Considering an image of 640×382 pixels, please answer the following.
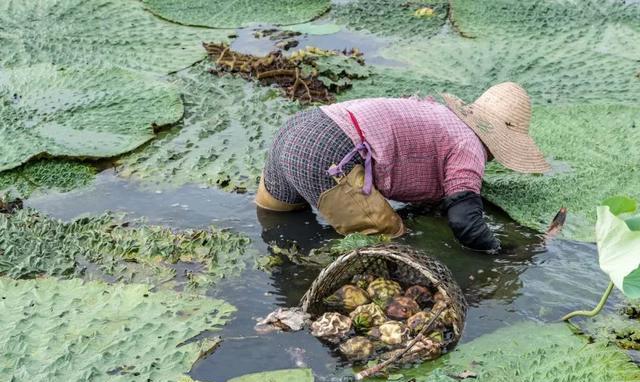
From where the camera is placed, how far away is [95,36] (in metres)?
5.28

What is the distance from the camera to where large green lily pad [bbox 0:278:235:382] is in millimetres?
2516

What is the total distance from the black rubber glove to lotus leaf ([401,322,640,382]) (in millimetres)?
511

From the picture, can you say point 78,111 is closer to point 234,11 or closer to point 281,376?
point 234,11

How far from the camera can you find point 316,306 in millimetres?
2828

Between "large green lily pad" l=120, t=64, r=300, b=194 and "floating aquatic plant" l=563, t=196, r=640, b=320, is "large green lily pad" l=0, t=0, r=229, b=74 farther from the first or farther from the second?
"floating aquatic plant" l=563, t=196, r=640, b=320

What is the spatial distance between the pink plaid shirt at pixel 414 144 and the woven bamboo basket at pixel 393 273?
389 mm

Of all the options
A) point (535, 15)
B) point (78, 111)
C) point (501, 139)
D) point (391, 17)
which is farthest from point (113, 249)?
point (535, 15)

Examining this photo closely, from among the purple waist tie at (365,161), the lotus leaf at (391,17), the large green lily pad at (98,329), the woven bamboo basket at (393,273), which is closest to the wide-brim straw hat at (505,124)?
the purple waist tie at (365,161)

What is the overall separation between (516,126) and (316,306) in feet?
3.82

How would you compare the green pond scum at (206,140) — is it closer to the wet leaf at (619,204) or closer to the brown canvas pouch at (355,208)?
the brown canvas pouch at (355,208)

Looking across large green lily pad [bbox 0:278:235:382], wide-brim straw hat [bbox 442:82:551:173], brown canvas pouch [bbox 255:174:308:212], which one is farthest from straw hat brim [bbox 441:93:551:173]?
large green lily pad [bbox 0:278:235:382]

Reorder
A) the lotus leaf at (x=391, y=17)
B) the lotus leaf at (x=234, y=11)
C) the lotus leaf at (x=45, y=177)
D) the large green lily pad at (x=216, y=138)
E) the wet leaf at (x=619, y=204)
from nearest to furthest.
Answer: the wet leaf at (x=619, y=204), the lotus leaf at (x=45, y=177), the large green lily pad at (x=216, y=138), the lotus leaf at (x=391, y=17), the lotus leaf at (x=234, y=11)

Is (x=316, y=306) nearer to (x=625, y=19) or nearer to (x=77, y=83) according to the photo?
(x=77, y=83)

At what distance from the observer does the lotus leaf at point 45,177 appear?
12.3 ft
